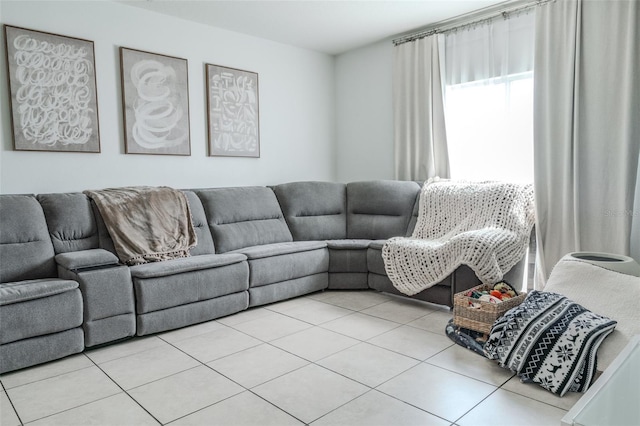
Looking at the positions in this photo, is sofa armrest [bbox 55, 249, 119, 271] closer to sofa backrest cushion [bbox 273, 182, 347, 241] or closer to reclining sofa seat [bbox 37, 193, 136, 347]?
reclining sofa seat [bbox 37, 193, 136, 347]

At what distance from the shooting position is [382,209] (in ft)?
13.5

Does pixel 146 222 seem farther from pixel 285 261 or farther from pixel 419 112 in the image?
pixel 419 112

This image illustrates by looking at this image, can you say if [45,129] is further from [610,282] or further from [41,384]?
[610,282]

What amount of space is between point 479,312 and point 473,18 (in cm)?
279

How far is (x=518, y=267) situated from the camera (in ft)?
10.4

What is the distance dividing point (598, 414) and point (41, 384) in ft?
7.80

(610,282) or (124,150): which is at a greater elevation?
(124,150)

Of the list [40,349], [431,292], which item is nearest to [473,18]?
[431,292]

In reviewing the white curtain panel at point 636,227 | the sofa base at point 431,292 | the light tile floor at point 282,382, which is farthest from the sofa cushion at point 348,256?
the white curtain panel at point 636,227

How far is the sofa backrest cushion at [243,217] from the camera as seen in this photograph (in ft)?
12.0

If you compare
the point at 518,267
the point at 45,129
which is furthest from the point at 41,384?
the point at 518,267

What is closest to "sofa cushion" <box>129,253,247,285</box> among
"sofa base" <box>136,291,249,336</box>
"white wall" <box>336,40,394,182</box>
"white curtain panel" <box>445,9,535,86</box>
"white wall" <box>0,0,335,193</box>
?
"sofa base" <box>136,291,249,336</box>

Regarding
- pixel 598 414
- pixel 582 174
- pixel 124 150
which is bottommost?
pixel 598 414

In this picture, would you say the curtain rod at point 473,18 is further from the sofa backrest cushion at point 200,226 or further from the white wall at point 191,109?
the sofa backrest cushion at point 200,226
